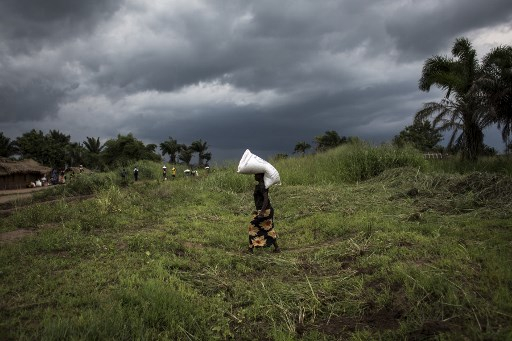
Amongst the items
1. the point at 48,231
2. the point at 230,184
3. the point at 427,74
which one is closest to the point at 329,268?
the point at 48,231

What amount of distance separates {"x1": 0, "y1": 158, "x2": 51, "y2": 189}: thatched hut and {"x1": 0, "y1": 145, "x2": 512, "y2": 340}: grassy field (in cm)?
1750

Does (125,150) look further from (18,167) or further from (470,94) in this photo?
(470,94)

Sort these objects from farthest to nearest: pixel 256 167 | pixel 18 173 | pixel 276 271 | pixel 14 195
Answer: pixel 18 173
pixel 14 195
pixel 256 167
pixel 276 271

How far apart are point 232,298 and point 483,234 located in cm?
357

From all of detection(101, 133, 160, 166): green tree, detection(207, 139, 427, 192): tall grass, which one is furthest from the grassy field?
detection(101, 133, 160, 166): green tree

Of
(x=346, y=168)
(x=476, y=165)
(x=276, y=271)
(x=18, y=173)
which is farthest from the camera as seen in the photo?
(x=18, y=173)

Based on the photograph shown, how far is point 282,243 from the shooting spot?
20.5ft

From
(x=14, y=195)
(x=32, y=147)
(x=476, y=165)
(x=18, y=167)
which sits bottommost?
(x=476, y=165)

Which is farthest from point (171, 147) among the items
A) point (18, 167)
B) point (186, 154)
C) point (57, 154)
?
point (18, 167)

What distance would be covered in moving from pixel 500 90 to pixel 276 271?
578 inches

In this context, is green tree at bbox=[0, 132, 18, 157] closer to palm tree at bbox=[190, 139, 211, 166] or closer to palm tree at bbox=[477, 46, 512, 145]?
palm tree at bbox=[190, 139, 211, 166]

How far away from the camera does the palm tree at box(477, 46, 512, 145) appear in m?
15.1

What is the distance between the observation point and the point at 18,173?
23.7 meters

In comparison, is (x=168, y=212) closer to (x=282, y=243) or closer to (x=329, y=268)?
(x=282, y=243)
